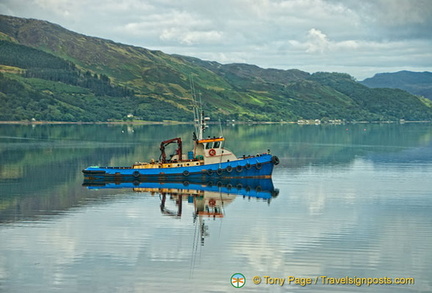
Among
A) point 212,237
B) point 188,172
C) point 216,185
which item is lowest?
point 212,237

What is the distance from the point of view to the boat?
3145 inches

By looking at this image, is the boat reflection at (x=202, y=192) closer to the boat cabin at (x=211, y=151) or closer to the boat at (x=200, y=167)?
the boat at (x=200, y=167)

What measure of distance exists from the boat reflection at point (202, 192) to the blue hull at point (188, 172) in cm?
91

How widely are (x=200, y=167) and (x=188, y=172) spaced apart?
1.67 meters

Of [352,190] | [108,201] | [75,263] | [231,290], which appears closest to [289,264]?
[231,290]

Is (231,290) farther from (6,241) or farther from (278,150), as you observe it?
(278,150)

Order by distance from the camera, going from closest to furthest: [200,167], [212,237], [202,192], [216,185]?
[212,237], [202,192], [216,185], [200,167]

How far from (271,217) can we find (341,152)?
279ft

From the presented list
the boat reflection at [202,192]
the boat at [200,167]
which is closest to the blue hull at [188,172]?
the boat at [200,167]

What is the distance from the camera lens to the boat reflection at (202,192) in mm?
60094

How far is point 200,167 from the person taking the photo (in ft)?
264

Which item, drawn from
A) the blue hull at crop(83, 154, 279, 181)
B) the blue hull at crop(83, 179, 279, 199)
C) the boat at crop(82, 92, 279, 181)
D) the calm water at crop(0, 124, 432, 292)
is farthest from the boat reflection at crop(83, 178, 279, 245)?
the boat at crop(82, 92, 279, 181)

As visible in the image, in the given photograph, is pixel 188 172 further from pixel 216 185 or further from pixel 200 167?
pixel 216 185

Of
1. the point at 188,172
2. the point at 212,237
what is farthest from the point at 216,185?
the point at 212,237
